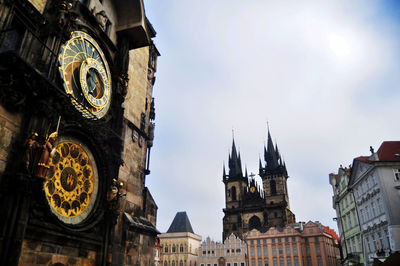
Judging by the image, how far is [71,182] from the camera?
28.9 ft

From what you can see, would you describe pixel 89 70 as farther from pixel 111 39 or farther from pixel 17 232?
pixel 17 232

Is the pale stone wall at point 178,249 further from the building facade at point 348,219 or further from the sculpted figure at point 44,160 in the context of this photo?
the sculpted figure at point 44,160

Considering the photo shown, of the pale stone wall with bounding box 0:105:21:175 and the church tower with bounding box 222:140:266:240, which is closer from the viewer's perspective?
the pale stone wall with bounding box 0:105:21:175

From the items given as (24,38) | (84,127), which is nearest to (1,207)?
(84,127)

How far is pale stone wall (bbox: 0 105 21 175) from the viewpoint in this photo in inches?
262

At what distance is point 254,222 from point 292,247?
18510 mm

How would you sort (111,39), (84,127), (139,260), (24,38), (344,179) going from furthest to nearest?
(344,179), (111,39), (139,260), (84,127), (24,38)

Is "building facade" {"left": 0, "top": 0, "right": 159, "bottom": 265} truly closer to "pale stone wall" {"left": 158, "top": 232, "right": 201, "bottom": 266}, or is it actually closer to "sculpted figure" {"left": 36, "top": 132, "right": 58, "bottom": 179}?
"sculpted figure" {"left": 36, "top": 132, "right": 58, "bottom": 179}

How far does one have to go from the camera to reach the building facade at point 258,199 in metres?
78.4

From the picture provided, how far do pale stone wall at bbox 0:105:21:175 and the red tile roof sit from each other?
26735mm

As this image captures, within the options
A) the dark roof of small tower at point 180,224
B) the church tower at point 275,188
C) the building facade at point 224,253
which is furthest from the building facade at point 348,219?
the dark roof of small tower at point 180,224

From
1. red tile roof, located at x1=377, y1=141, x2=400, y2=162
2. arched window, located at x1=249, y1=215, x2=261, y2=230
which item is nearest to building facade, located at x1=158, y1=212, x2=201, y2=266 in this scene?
arched window, located at x1=249, y1=215, x2=261, y2=230

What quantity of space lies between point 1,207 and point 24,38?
13.7 ft

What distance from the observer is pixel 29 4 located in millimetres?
7824
